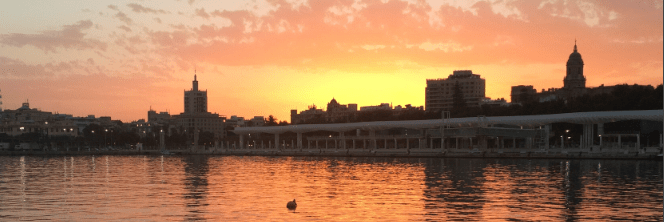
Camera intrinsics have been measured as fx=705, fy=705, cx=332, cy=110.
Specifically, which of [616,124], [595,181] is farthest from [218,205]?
[616,124]

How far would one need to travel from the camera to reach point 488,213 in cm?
3900

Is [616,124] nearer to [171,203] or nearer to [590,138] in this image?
[590,138]

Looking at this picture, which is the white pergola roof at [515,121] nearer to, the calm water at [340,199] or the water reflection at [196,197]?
the calm water at [340,199]

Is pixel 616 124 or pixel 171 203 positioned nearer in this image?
pixel 171 203

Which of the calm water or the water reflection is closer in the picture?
the calm water

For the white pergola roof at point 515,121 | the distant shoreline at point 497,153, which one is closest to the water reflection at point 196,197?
the distant shoreline at point 497,153

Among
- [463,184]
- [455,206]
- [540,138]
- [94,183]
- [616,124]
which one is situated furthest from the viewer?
[540,138]

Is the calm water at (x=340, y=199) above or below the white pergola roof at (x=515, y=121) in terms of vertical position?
below

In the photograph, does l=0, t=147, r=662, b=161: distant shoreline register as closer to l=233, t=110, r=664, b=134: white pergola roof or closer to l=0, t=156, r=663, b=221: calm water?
l=233, t=110, r=664, b=134: white pergola roof

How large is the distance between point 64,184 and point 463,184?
35394 mm

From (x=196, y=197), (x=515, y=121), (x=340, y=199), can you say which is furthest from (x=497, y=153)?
(x=196, y=197)

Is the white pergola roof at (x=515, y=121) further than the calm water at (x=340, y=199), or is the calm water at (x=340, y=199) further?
the white pergola roof at (x=515, y=121)

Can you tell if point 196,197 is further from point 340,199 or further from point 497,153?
point 497,153

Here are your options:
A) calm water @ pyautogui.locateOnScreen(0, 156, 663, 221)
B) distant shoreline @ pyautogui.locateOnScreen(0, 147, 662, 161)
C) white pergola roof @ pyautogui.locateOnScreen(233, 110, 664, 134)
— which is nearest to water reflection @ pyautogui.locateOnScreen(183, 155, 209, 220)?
calm water @ pyautogui.locateOnScreen(0, 156, 663, 221)
